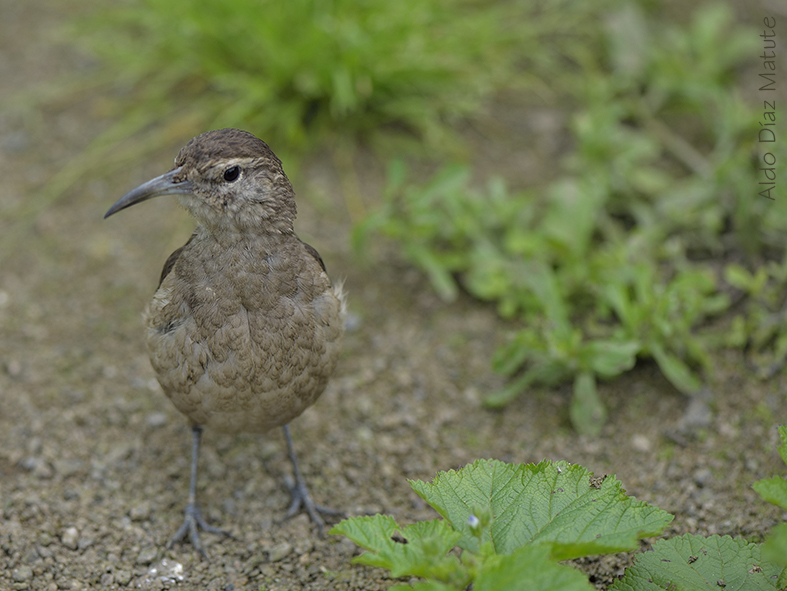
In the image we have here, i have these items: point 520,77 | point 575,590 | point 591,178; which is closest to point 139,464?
point 575,590

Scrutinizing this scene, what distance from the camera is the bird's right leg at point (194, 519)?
333cm

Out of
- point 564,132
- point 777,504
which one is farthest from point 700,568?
point 564,132

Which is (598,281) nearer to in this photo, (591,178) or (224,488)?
(591,178)

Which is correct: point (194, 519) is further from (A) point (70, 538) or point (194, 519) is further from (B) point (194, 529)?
(A) point (70, 538)

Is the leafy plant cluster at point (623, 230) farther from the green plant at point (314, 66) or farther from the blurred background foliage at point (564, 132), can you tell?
the green plant at point (314, 66)

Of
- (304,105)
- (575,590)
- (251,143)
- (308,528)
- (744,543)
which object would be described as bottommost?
(308,528)

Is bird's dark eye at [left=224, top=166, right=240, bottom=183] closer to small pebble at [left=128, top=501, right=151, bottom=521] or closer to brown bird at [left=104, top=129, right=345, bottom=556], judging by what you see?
brown bird at [left=104, top=129, right=345, bottom=556]

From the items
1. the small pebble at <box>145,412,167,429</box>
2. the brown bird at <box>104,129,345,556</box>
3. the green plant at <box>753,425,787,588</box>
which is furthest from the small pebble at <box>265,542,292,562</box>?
the green plant at <box>753,425,787,588</box>

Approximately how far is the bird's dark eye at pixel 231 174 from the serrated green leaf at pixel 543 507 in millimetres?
1361

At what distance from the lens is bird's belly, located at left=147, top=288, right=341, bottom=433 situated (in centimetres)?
302

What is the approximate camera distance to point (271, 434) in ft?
13.3

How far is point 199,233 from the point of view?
3.14m

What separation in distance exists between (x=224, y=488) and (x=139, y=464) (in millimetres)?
441

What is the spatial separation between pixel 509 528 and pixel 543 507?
146 millimetres
